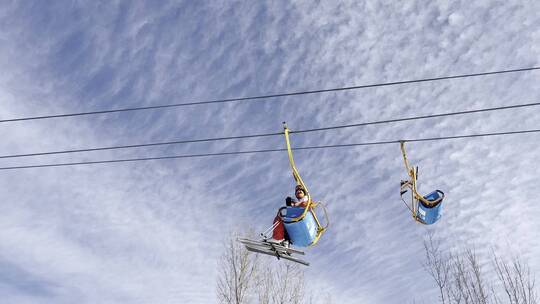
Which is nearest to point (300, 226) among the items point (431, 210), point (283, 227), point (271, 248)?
point (283, 227)

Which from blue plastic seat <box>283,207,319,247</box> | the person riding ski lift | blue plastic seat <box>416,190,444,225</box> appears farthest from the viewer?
blue plastic seat <box>416,190,444,225</box>

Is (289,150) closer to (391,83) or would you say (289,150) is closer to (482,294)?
(391,83)

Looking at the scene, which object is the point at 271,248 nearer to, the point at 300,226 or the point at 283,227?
the point at 283,227

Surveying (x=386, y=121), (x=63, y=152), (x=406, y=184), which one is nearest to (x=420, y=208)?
(x=406, y=184)

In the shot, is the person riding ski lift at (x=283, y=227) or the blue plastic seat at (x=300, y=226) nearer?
the blue plastic seat at (x=300, y=226)

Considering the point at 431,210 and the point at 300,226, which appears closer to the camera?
the point at 300,226

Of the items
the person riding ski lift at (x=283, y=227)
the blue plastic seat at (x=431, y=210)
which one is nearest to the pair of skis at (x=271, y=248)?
the person riding ski lift at (x=283, y=227)

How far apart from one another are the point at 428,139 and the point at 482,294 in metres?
16.5

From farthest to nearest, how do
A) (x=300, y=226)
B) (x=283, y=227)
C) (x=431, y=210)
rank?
(x=431, y=210) → (x=283, y=227) → (x=300, y=226)

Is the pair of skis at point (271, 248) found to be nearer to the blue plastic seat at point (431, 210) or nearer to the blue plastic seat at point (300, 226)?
the blue plastic seat at point (300, 226)

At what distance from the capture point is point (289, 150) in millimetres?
7777

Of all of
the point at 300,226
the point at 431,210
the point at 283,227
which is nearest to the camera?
the point at 300,226

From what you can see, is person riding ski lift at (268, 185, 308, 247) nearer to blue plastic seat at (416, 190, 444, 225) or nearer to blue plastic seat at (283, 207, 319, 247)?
blue plastic seat at (283, 207, 319, 247)

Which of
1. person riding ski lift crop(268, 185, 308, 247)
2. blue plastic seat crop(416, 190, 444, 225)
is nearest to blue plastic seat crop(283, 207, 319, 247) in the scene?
person riding ski lift crop(268, 185, 308, 247)
